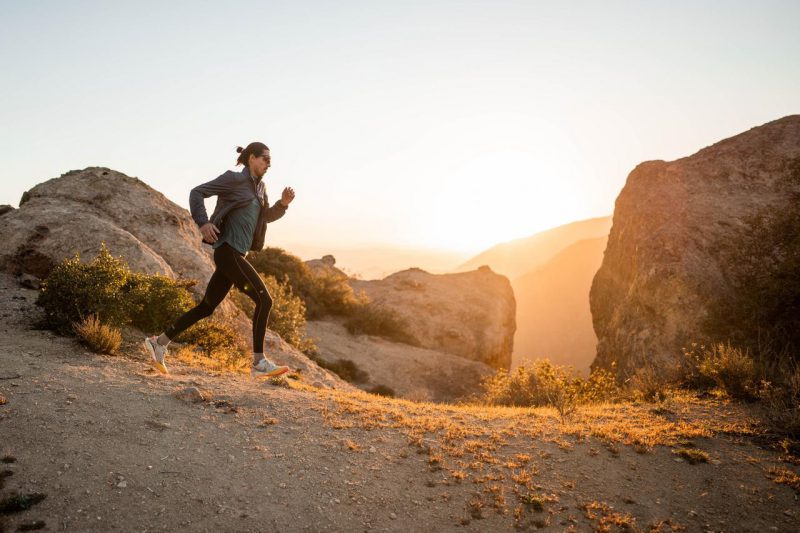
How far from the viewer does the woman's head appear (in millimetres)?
5891

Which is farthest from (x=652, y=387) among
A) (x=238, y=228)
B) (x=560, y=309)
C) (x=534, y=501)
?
(x=560, y=309)

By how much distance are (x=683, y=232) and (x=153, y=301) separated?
12521 millimetres

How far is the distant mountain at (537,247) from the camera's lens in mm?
111262

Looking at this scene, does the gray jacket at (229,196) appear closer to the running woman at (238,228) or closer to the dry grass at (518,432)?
the running woman at (238,228)

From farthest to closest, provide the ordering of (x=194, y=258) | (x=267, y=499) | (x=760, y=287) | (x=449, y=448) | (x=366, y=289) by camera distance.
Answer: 1. (x=366, y=289)
2. (x=194, y=258)
3. (x=760, y=287)
4. (x=449, y=448)
5. (x=267, y=499)

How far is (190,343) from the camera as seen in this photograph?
8.54 metres

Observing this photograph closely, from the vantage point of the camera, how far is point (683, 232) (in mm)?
12000

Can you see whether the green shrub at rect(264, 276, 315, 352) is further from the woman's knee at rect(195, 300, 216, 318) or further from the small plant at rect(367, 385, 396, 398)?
the woman's knee at rect(195, 300, 216, 318)

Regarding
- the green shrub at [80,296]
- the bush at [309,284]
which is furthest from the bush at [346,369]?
the green shrub at [80,296]

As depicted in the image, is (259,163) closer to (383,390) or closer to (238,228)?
(238,228)

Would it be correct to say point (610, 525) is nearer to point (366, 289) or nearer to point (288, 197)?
point (288, 197)

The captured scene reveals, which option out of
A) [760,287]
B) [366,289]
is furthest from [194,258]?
[366,289]

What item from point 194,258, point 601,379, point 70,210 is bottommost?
point 601,379

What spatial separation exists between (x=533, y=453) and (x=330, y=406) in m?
2.48
